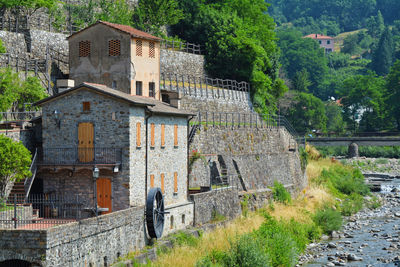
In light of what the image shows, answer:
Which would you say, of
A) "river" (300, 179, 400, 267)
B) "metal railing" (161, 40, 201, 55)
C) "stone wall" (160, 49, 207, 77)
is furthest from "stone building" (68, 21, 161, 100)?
"metal railing" (161, 40, 201, 55)

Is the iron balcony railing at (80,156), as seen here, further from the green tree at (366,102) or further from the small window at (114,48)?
the green tree at (366,102)

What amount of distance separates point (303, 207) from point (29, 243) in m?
29.4

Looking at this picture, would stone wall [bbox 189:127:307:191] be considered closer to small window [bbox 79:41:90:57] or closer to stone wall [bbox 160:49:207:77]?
small window [bbox 79:41:90:57]

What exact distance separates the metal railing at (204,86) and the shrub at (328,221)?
14.8 m

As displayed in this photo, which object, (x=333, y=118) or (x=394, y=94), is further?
(x=333, y=118)

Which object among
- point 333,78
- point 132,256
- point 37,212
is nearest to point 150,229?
point 132,256

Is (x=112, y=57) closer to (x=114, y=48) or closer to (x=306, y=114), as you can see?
(x=114, y=48)

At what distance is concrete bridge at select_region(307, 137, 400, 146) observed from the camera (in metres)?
110

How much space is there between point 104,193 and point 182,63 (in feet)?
120

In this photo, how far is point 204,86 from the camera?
63.4 meters

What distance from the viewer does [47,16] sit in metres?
59.0

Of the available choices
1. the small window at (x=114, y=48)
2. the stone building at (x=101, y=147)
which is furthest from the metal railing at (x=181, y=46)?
the stone building at (x=101, y=147)

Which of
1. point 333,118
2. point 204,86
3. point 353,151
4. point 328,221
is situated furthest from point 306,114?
point 328,221

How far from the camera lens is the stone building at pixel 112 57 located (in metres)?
39.9
